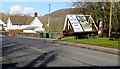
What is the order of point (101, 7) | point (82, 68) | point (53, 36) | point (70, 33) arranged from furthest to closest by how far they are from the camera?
point (53, 36), point (101, 7), point (70, 33), point (82, 68)

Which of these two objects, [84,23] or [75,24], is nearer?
Result: [75,24]

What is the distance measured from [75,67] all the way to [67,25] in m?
23.1

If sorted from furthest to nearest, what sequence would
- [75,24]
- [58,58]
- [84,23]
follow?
[84,23]
[75,24]
[58,58]

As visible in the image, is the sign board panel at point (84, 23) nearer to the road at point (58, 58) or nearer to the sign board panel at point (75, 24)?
the sign board panel at point (75, 24)

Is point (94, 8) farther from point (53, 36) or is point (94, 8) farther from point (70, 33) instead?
point (53, 36)

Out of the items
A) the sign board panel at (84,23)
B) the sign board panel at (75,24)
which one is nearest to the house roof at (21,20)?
the sign board panel at (84,23)

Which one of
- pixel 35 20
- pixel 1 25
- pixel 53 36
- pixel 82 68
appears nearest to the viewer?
pixel 82 68

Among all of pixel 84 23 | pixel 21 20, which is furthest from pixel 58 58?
pixel 21 20

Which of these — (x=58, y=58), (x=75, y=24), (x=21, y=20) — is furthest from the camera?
(x=21, y=20)

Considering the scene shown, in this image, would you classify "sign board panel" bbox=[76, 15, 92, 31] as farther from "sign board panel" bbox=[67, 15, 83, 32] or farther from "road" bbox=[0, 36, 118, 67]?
"road" bbox=[0, 36, 118, 67]

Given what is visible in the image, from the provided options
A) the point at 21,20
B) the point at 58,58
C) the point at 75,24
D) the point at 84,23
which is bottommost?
the point at 58,58

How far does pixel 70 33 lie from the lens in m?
28.1

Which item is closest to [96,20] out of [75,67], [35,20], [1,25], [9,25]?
[75,67]

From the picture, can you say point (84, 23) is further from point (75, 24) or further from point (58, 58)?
point (58, 58)
